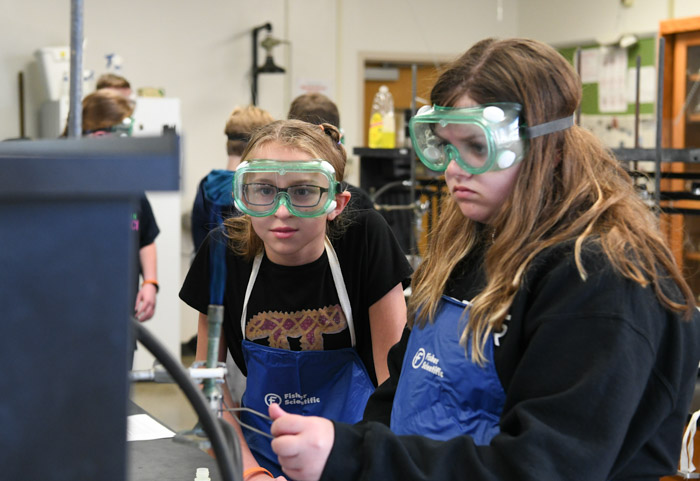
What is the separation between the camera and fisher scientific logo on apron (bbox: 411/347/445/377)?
1.11m

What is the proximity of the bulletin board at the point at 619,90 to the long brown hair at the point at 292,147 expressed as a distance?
15.0ft

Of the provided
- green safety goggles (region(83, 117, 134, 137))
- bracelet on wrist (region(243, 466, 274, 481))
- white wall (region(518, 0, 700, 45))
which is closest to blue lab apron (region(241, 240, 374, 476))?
bracelet on wrist (region(243, 466, 274, 481))

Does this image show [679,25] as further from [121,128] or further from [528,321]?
[528,321]

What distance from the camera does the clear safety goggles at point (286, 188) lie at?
152 cm

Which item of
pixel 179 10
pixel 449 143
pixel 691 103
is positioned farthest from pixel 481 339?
pixel 179 10

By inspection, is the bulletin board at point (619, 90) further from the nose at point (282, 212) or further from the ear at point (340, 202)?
the nose at point (282, 212)

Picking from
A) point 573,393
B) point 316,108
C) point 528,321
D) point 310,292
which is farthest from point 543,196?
point 316,108

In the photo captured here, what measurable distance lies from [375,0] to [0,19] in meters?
2.93

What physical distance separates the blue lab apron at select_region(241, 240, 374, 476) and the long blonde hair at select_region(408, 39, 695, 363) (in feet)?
1.31

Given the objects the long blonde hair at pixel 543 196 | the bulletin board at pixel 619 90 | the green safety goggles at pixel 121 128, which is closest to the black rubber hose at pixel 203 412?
the long blonde hair at pixel 543 196

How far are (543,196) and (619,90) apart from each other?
5530mm

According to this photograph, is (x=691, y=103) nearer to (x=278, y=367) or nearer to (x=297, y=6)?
(x=297, y=6)

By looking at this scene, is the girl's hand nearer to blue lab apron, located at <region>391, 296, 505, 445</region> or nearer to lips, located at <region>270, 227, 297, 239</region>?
blue lab apron, located at <region>391, 296, 505, 445</region>

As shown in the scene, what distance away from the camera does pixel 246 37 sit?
21.1 feet
